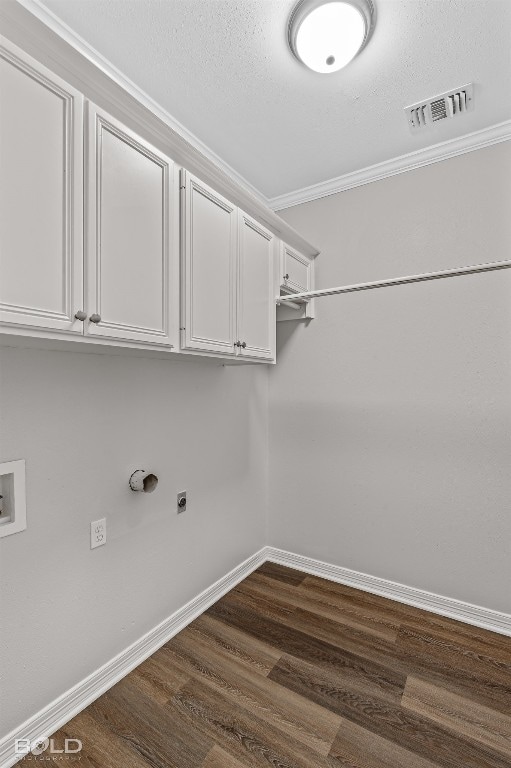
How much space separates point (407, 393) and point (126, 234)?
177cm

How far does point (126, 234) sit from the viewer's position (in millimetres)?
1271

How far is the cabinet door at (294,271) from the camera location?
88.5 inches

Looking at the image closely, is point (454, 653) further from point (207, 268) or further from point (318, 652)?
point (207, 268)

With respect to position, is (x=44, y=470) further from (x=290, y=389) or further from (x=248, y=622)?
(x=290, y=389)

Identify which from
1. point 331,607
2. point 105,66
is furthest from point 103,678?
point 105,66

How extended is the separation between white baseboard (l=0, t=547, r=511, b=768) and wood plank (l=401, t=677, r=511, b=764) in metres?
0.59

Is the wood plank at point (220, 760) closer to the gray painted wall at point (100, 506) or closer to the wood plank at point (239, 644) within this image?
the wood plank at point (239, 644)

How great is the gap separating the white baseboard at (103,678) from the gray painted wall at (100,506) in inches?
1.5

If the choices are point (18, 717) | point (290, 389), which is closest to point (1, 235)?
point (18, 717)

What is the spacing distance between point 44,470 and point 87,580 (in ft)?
1.71

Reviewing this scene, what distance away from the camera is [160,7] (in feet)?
4.52

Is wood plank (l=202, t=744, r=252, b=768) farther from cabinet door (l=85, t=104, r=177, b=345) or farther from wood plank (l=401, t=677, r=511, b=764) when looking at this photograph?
cabinet door (l=85, t=104, r=177, b=345)

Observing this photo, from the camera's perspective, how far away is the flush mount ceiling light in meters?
1.34

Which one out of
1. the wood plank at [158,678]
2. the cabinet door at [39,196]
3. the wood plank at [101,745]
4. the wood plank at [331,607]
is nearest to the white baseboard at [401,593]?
the wood plank at [331,607]
